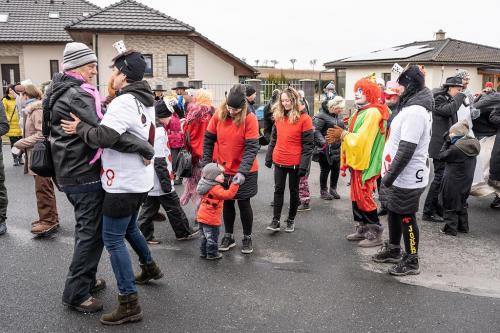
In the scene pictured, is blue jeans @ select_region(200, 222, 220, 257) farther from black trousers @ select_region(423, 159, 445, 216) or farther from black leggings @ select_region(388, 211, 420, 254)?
black trousers @ select_region(423, 159, 445, 216)

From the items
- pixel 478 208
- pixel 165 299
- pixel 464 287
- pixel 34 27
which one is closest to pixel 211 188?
pixel 165 299

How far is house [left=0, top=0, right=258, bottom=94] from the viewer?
69.9 ft

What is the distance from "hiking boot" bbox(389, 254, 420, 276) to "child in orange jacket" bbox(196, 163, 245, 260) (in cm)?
179

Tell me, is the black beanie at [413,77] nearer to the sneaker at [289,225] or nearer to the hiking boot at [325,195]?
the sneaker at [289,225]

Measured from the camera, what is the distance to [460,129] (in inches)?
243

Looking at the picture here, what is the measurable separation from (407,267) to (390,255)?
358mm

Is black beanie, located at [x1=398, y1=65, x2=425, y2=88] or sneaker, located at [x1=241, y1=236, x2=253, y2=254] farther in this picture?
sneaker, located at [x1=241, y1=236, x2=253, y2=254]

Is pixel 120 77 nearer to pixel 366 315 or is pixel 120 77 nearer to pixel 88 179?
pixel 88 179

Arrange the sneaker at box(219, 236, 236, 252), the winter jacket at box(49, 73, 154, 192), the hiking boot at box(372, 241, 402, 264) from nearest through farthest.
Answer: the winter jacket at box(49, 73, 154, 192) → the hiking boot at box(372, 241, 402, 264) → the sneaker at box(219, 236, 236, 252)

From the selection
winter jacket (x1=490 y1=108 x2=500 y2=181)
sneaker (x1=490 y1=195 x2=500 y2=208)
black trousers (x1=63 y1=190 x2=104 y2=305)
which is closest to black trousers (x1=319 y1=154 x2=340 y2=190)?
winter jacket (x1=490 y1=108 x2=500 y2=181)

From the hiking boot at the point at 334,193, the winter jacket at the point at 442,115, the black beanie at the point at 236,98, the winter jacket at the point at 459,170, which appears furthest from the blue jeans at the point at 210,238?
the winter jacket at the point at 442,115

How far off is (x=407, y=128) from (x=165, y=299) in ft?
8.92

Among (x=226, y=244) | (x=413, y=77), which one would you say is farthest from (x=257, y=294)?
(x=413, y=77)

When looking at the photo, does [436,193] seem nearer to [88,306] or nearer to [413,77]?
[413,77]
